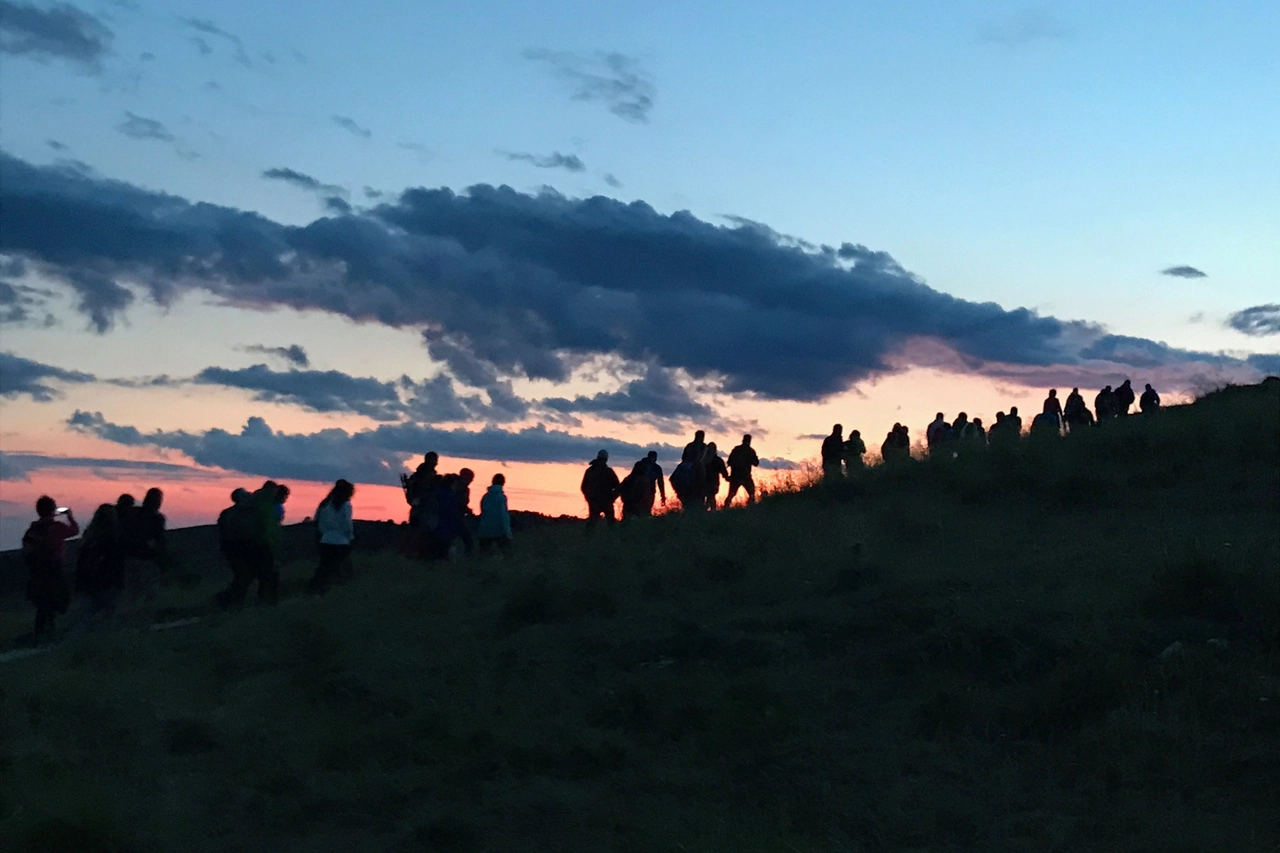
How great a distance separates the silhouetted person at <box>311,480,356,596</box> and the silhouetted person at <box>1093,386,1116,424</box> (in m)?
17.5

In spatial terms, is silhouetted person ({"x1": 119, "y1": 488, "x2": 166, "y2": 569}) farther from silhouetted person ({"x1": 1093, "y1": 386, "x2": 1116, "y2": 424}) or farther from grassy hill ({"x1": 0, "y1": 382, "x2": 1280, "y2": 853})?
silhouetted person ({"x1": 1093, "y1": 386, "x2": 1116, "y2": 424})

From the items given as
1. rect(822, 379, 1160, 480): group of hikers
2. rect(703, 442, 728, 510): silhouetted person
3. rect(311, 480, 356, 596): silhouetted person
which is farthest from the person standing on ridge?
rect(311, 480, 356, 596): silhouetted person

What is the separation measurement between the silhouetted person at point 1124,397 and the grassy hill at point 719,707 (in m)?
13.5

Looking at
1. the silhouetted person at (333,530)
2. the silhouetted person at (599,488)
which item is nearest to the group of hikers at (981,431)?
the silhouetted person at (599,488)

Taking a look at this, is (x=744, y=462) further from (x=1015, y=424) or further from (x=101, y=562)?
(x=101, y=562)

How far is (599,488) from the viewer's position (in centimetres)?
1994

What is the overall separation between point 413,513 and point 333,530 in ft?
10.2

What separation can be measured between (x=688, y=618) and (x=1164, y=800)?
4.93m

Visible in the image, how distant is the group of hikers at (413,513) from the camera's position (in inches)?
552

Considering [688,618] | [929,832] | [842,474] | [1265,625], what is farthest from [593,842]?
[842,474]

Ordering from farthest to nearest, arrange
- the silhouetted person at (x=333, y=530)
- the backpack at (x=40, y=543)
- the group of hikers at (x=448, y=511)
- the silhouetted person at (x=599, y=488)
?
the silhouetted person at (x=599, y=488)
the group of hikers at (x=448, y=511)
the silhouetted person at (x=333, y=530)
the backpack at (x=40, y=543)

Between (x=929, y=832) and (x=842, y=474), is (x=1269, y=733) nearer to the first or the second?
(x=929, y=832)

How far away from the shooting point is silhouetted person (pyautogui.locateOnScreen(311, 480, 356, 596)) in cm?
1520

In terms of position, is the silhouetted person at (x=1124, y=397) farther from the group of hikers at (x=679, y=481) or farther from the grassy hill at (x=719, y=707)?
the grassy hill at (x=719, y=707)
